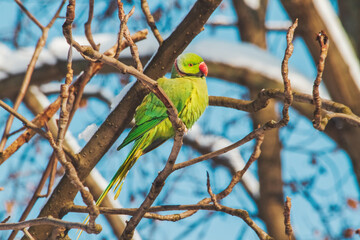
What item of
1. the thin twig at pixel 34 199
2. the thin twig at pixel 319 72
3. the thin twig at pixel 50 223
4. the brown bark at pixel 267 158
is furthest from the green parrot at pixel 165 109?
the brown bark at pixel 267 158

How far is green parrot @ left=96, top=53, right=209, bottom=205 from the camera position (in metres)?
2.18

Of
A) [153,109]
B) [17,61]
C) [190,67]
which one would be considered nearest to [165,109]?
[153,109]

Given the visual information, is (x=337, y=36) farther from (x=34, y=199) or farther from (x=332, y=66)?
(x=34, y=199)

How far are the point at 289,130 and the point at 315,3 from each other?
2.53m

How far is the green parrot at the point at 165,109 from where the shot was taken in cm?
218

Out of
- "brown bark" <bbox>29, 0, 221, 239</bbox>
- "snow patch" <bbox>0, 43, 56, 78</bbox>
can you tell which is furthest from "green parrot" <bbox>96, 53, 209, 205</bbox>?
"snow patch" <bbox>0, 43, 56, 78</bbox>

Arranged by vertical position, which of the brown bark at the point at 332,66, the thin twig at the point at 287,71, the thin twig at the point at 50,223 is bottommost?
the thin twig at the point at 50,223

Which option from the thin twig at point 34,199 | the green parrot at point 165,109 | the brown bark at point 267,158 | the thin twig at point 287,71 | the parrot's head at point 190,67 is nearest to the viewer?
the thin twig at point 287,71

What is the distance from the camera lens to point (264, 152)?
515cm

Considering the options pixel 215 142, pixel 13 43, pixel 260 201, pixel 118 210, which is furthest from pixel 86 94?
pixel 118 210

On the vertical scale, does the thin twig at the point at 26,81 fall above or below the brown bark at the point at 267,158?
below

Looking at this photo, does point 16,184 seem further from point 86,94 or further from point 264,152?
point 264,152

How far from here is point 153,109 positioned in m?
2.21

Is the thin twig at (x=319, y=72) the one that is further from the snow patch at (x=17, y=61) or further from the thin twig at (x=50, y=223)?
the snow patch at (x=17, y=61)
